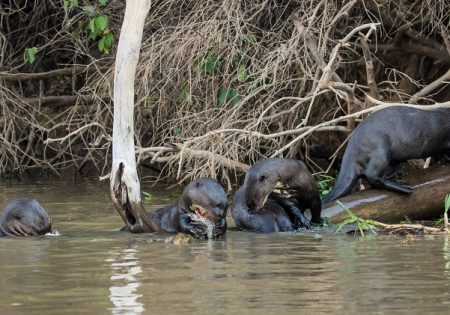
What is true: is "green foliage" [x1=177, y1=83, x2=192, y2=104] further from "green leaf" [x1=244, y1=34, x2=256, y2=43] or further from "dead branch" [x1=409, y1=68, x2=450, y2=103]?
"dead branch" [x1=409, y1=68, x2=450, y2=103]

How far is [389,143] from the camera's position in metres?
7.37

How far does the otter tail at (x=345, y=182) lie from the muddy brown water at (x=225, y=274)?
69 centimetres

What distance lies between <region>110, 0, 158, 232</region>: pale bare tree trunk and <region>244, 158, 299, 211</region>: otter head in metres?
0.69

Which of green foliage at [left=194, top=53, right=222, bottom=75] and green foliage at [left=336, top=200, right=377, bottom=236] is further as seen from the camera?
green foliage at [left=194, top=53, right=222, bottom=75]

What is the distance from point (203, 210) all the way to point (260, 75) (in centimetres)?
214

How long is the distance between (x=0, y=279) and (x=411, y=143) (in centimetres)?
331

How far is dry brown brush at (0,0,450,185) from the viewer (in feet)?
27.5

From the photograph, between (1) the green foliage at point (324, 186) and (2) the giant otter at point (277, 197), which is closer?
(2) the giant otter at point (277, 197)

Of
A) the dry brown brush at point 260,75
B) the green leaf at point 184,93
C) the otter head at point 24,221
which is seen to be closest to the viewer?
the otter head at point 24,221

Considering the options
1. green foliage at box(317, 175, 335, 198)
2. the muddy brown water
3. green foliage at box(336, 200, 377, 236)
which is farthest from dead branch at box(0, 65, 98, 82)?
green foliage at box(336, 200, 377, 236)

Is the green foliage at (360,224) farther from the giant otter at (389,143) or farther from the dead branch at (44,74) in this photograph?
the dead branch at (44,74)

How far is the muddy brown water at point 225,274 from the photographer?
14.1ft

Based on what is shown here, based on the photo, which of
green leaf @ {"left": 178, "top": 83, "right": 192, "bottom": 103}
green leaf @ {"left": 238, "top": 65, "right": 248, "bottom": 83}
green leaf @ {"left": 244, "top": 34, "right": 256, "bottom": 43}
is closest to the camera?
green leaf @ {"left": 238, "top": 65, "right": 248, "bottom": 83}

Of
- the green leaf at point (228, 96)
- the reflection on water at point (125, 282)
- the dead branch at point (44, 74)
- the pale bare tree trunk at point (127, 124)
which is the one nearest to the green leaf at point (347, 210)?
the pale bare tree trunk at point (127, 124)
